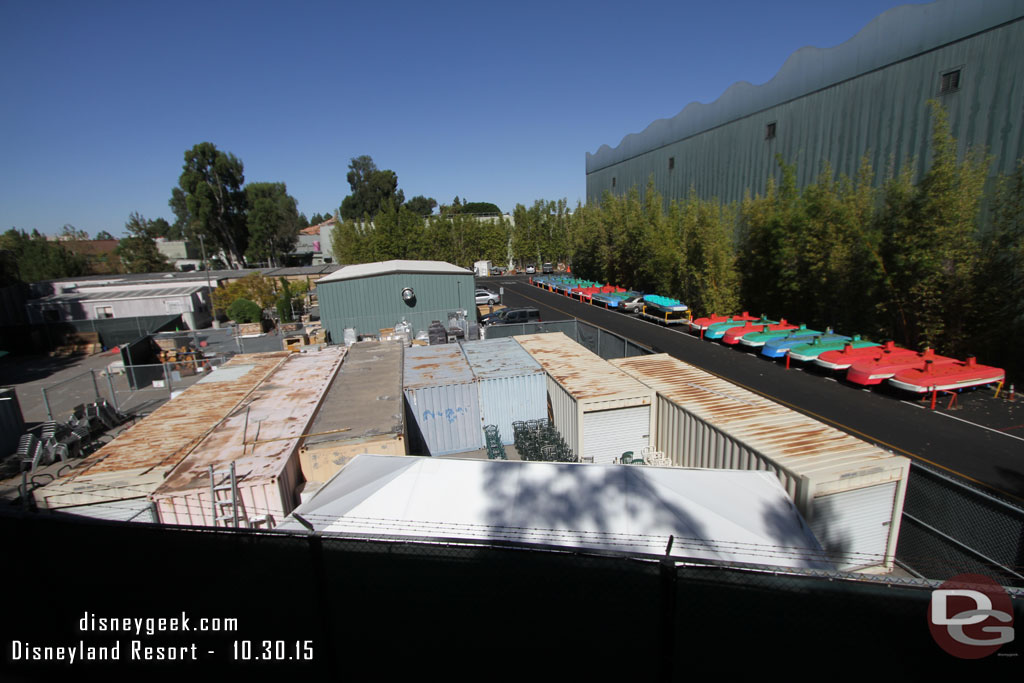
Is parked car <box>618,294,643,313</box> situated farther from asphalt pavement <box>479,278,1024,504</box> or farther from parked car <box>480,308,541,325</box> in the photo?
asphalt pavement <box>479,278,1024,504</box>

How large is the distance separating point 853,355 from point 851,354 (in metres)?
0.09

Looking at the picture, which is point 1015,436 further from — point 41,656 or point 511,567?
point 41,656

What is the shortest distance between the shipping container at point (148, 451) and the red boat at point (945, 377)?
20.2 metres

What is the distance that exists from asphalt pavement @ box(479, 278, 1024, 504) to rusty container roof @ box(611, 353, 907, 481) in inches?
167

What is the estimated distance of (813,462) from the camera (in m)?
7.62

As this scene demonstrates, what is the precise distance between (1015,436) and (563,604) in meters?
15.7

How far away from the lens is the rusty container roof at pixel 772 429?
7492 mm

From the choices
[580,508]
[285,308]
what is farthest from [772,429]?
[285,308]

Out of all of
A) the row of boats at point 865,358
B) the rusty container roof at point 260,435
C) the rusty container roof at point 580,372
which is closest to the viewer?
the rusty container roof at point 260,435

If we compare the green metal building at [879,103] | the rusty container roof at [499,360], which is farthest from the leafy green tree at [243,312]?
the green metal building at [879,103]

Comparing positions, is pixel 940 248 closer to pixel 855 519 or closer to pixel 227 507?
pixel 855 519

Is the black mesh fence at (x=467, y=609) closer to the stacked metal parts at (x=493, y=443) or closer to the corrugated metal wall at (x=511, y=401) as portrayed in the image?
the stacked metal parts at (x=493, y=443)

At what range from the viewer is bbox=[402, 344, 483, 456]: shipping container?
1298cm

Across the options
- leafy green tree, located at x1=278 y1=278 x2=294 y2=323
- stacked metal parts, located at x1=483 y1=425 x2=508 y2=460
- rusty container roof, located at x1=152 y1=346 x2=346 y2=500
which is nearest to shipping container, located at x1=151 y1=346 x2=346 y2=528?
rusty container roof, located at x1=152 y1=346 x2=346 y2=500
